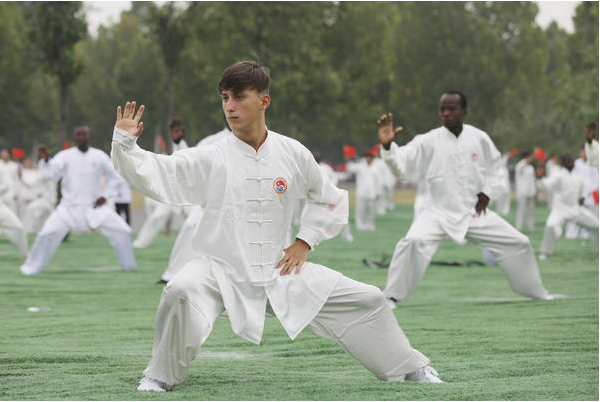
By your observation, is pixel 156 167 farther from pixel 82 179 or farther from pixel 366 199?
pixel 366 199

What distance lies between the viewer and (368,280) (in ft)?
41.8

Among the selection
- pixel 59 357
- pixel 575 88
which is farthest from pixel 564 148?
pixel 59 357

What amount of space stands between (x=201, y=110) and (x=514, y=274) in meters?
35.0

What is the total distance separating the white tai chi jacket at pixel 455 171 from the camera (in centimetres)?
1015

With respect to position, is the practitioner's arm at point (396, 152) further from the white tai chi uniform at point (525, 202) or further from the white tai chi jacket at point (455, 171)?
the white tai chi uniform at point (525, 202)

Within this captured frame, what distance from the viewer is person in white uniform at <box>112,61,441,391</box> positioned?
5.54 m

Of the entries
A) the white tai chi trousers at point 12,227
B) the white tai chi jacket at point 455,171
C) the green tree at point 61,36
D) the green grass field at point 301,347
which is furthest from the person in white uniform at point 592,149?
the green tree at point 61,36

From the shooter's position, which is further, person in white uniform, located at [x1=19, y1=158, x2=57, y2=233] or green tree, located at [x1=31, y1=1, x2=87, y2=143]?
person in white uniform, located at [x1=19, y1=158, x2=57, y2=233]

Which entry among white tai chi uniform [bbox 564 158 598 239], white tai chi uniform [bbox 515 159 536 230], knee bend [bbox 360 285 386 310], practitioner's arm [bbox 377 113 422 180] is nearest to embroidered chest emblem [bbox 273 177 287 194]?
knee bend [bbox 360 285 386 310]

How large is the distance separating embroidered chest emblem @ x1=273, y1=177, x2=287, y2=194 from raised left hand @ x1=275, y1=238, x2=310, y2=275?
0.97 feet

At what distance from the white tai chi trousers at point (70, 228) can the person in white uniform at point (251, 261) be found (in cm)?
806

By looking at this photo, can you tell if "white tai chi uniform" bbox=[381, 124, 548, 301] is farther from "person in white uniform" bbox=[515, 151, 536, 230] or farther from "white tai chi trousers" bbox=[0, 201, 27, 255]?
"person in white uniform" bbox=[515, 151, 536, 230]

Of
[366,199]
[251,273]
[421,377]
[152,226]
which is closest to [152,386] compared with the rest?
[251,273]

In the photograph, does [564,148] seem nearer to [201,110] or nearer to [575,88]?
[575,88]
